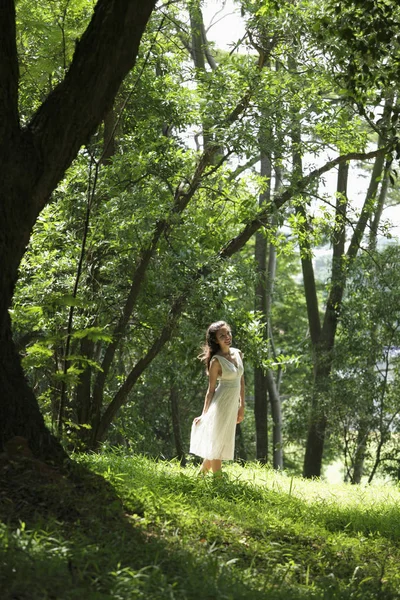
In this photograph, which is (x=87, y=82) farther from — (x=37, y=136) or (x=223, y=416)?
(x=223, y=416)

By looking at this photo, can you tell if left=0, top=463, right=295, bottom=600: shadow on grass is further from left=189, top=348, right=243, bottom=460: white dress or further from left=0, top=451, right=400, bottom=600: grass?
left=189, top=348, right=243, bottom=460: white dress

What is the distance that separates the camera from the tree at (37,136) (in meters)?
5.70

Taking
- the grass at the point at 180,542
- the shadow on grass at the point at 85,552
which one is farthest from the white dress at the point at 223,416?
the shadow on grass at the point at 85,552

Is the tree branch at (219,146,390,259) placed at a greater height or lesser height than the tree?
greater

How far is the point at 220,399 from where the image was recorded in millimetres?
8828

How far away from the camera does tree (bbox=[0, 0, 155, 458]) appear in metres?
5.70

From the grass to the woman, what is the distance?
115cm

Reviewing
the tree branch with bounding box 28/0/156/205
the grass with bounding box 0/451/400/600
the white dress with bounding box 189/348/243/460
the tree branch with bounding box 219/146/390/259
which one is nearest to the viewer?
the grass with bounding box 0/451/400/600

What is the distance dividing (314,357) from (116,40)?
15.9m

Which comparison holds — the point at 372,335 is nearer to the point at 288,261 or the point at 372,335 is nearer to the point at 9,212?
the point at 288,261

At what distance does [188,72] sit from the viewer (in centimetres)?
1453

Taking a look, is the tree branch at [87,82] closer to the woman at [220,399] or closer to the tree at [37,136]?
the tree at [37,136]

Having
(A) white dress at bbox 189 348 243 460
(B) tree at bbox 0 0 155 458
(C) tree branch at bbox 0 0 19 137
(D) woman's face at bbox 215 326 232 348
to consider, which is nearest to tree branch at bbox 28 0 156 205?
(B) tree at bbox 0 0 155 458

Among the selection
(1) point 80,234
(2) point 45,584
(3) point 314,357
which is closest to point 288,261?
(3) point 314,357
